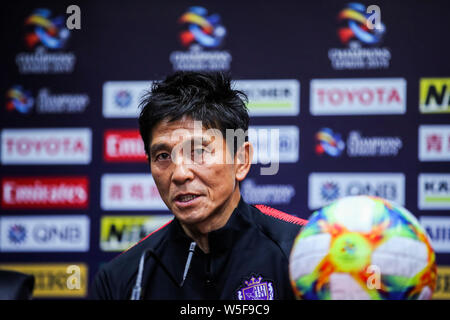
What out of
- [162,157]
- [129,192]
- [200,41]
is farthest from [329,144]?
[162,157]

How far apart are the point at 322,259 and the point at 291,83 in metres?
2.17

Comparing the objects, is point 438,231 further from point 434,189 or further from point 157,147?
point 157,147

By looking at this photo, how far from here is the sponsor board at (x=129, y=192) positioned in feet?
10.0

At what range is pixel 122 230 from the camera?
10.1ft

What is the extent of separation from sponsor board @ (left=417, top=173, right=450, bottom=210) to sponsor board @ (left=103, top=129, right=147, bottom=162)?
1623 millimetres

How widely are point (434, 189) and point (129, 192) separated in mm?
1748

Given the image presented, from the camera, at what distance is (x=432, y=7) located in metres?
2.95

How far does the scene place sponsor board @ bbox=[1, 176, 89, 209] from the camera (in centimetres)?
309

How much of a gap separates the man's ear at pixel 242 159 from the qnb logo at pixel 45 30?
6.40ft

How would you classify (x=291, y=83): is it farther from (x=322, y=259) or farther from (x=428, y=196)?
(x=322, y=259)

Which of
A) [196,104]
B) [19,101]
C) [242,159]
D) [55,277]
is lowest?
[55,277]

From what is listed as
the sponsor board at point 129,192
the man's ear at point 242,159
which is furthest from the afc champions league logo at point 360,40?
the man's ear at point 242,159

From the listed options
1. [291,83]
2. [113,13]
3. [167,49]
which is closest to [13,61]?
[113,13]

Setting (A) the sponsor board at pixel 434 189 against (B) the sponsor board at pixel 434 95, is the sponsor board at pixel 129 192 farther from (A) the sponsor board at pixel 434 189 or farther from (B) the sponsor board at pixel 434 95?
(B) the sponsor board at pixel 434 95
